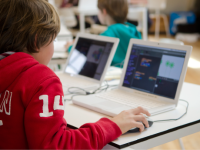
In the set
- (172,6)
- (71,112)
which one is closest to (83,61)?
(71,112)

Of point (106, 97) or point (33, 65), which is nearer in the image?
point (33, 65)

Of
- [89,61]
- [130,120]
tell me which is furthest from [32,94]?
[89,61]

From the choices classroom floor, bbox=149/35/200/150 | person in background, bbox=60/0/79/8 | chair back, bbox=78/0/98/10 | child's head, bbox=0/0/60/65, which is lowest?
classroom floor, bbox=149/35/200/150

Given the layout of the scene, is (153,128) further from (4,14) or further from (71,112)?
(4,14)

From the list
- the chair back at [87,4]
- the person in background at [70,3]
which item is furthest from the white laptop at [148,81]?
the person in background at [70,3]

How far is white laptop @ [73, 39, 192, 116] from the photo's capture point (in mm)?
1011

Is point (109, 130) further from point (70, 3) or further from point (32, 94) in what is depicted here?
point (70, 3)

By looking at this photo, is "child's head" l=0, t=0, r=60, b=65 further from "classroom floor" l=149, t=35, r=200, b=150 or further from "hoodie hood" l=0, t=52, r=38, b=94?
"classroom floor" l=149, t=35, r=200, b=150

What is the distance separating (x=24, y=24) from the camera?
2.32 feet

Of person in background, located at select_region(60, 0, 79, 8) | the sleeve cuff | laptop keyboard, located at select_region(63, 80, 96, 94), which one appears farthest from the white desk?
person in background, located at select_region(60, 0, 79, 8)

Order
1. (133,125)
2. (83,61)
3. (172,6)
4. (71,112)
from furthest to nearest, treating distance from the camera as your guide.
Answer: (172,6)
(83,61)
(71,112)
(133,125)

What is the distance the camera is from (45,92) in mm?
650

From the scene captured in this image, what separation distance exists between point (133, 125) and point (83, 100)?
0.35m

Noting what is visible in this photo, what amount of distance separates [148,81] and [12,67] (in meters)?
0.66
